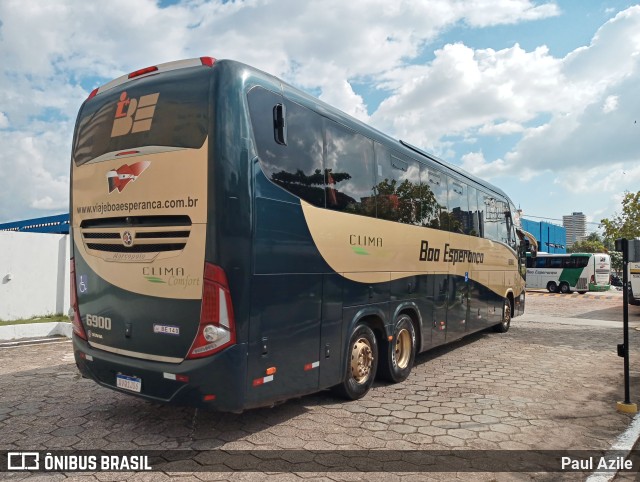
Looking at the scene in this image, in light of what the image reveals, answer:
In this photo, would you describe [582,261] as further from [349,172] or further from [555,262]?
[349,172]

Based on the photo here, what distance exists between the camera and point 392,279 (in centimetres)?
664

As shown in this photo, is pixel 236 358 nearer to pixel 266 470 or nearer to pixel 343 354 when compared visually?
pixel 266 470

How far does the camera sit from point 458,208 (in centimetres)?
919

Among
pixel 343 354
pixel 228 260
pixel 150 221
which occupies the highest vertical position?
pixel 150 221

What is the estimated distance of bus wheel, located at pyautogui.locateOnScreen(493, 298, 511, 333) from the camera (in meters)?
12.4

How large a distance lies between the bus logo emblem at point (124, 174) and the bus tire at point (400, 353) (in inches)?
159

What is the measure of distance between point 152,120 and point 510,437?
4935 mm

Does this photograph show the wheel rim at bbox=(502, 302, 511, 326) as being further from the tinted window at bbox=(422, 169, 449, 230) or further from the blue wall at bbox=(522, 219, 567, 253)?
the blue wall at bbox=(522, 219, 567, 253)

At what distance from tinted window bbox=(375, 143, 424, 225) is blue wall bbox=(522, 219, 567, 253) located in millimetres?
55881

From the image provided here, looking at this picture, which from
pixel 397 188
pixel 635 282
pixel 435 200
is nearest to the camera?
pixel 397 188

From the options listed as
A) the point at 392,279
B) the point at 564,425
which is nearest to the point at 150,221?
the point at 392,279

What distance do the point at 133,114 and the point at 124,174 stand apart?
643 mm

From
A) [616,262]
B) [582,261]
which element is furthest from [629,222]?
[616,262]

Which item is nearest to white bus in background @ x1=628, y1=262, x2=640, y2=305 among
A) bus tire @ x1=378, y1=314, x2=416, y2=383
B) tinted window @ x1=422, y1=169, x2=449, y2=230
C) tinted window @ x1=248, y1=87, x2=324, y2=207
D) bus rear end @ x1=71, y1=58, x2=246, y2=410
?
tinted window @ x1=422, y1=169, x2=449, y2=230
